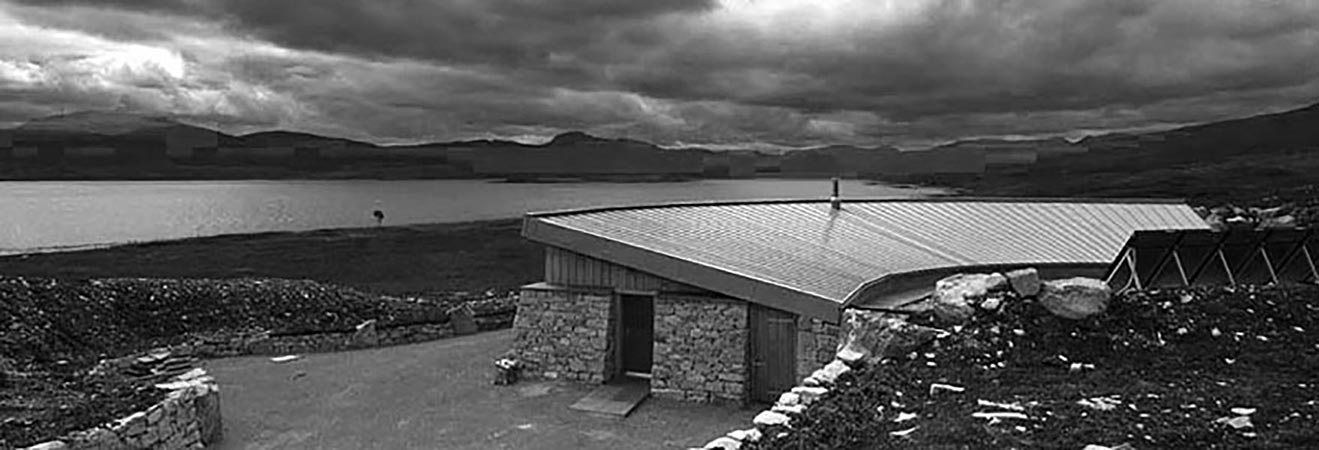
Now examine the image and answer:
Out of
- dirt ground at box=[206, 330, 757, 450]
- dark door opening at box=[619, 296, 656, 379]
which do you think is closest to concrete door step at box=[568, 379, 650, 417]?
dirt ground at box=[206, 330, 757, 450]

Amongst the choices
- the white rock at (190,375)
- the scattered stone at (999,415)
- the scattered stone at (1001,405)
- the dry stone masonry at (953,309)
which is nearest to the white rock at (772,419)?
the dry stone masonry at (953,309)

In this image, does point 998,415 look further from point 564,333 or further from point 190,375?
point 190,375

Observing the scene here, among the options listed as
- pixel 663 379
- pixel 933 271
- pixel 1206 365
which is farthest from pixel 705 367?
pixel 1206 365

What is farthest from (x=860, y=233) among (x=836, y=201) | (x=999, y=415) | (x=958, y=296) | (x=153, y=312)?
(x=153, y=312)

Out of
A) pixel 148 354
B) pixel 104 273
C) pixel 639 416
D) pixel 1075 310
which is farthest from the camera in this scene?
pixel 104 273

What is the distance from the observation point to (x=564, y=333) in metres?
20.8

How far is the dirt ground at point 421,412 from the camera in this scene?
651 inches

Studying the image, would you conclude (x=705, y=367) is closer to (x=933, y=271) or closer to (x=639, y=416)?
(x=639, y=416)

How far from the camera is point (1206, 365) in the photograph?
1282 centimetres

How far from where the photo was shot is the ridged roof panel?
19.6 m

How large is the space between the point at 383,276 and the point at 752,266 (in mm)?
34278

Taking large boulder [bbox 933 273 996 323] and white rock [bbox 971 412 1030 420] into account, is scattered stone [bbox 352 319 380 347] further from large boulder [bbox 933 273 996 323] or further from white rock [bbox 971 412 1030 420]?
white rock [bbox 971 412 1030 420]

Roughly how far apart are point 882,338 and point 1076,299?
10.4ft

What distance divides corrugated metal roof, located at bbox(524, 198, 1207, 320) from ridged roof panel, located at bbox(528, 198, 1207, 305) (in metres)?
0.04
